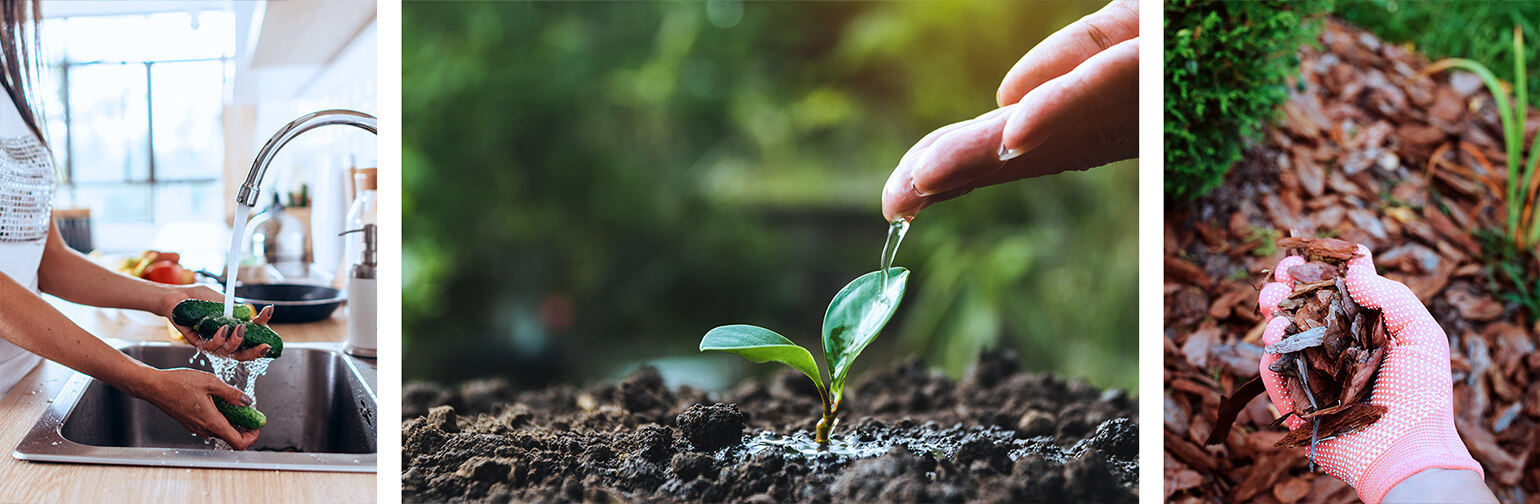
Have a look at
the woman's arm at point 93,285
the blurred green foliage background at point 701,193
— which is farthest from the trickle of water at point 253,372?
the blurred green foliage background at point 701,193

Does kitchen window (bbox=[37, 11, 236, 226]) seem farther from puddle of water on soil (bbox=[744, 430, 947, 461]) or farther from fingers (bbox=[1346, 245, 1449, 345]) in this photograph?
fingers (bbox=[1346, 245, 1449, 345])

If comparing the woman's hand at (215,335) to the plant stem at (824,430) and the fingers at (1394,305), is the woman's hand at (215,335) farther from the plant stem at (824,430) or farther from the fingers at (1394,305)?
the fingers at (1394,305)

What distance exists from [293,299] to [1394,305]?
1.24 m

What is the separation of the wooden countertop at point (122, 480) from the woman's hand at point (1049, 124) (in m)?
0.72

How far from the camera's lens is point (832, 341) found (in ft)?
3.20

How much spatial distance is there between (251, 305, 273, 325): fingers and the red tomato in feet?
0.34

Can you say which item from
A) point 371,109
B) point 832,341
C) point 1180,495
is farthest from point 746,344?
point 1180,495

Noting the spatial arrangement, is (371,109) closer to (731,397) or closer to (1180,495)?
(731,397)

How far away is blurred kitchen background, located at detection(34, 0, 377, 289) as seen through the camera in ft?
3.22

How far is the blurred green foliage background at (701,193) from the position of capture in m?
1.38

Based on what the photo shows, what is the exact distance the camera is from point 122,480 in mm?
895

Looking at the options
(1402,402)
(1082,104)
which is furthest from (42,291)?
(1402,402)

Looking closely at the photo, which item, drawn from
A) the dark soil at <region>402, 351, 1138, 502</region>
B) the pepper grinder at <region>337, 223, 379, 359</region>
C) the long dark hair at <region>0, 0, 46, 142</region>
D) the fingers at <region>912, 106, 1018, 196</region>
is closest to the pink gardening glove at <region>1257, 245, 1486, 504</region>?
the dark soil at <region>402, 351, 1138, 502</region>

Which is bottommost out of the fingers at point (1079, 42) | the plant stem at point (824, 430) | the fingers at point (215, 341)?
the plant stem at point (824, 430)
